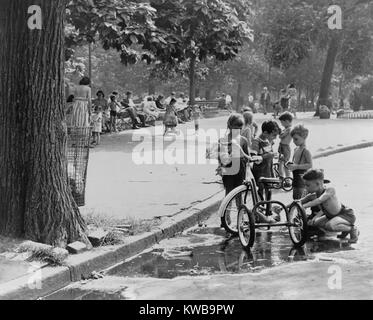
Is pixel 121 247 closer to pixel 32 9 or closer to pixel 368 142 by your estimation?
pixel 32 9

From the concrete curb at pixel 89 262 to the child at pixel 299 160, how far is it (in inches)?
57.0

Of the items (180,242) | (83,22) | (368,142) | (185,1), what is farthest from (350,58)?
(180,242)

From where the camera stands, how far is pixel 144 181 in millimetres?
11656

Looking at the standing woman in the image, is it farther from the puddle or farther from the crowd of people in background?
the puddle

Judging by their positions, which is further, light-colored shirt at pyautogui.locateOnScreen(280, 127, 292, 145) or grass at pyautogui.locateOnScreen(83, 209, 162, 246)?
light-colored shirt at pyautogui.locateOnScreen(280, 127, 292, 145)

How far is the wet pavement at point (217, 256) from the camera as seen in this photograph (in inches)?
245

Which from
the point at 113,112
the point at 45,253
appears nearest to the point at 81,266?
the point at 45,253

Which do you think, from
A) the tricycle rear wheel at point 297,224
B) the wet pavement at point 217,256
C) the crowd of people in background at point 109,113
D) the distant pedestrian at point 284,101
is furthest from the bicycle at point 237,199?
the distant pedestrian at point 284,101

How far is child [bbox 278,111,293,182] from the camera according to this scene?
409 inches

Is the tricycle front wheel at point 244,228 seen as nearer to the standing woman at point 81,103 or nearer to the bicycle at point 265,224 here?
the bicycle at point 265,224

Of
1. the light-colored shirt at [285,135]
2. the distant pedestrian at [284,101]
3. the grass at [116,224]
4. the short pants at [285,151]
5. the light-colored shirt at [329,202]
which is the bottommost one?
the grass at [116,224]

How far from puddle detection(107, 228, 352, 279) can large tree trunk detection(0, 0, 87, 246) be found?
2.78 ft

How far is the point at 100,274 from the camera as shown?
639cm

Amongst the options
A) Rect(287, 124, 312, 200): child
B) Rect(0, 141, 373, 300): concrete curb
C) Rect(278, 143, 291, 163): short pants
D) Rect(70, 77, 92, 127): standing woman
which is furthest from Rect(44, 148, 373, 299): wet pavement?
Rect(70, 77, 92, 127): standing woman
